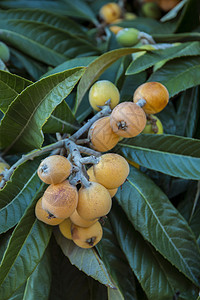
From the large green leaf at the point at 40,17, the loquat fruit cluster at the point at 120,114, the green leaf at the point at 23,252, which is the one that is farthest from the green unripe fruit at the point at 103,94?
the large green leaf at the point at 40,17

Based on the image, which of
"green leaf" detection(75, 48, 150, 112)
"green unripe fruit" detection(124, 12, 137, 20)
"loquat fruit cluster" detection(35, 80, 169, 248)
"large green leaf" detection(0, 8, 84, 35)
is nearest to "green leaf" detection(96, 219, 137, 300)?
"loquat fruit cluster" detection(35, 80, 169, 248)

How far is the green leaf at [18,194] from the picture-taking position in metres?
0.75

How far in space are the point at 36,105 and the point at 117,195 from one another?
0.96ft

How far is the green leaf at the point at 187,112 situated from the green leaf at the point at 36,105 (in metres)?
0.49

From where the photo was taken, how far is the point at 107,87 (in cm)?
80

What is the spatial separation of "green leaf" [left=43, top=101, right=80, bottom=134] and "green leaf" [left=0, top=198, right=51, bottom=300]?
0.54 ft

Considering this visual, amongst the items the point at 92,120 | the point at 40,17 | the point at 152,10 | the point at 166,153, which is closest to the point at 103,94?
the point at 92,120

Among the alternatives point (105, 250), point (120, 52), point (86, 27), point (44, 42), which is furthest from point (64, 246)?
point (86, 27)

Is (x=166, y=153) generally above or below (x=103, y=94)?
below

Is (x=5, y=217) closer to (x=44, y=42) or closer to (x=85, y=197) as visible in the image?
(x=85, y=197)

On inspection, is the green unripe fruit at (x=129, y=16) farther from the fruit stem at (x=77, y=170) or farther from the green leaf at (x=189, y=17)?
the fruit stem at (x=77, y=170)

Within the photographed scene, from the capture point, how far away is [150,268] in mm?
841

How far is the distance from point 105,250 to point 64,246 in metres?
0.11

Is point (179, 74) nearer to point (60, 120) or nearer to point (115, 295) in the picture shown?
point (60, 120)
